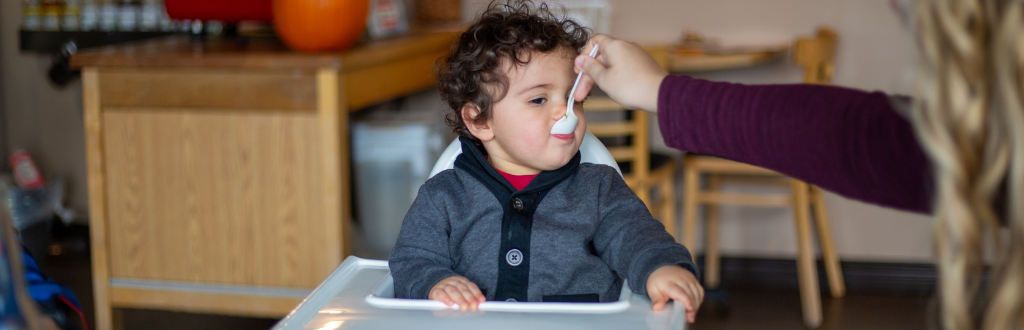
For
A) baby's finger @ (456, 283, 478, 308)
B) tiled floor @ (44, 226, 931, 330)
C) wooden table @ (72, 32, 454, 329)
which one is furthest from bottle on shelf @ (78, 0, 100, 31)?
baby's finger @ (456, 283, 478, 308)

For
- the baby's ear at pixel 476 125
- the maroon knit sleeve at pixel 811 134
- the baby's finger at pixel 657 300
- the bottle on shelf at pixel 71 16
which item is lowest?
the baby's finger at pixel 657 300

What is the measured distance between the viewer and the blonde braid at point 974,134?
0.34 meters

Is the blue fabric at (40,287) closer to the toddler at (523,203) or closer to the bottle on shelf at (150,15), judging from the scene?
the toddler at (523,203)

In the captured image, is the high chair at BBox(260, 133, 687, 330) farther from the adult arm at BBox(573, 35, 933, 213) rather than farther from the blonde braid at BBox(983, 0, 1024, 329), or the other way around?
the blonde braid at BBox(983, 0, 1024, 329)

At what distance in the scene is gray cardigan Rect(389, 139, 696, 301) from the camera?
1045 millimetres

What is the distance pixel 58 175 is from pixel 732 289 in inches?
103

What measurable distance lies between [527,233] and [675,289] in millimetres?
246

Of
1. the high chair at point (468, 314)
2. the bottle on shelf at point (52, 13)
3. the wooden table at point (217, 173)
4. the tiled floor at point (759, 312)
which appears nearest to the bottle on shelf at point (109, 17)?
the bottle on shelf at point (52, 13)

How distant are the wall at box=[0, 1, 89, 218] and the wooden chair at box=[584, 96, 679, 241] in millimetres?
2099

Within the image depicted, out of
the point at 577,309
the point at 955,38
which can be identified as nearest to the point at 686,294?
the point at 577,309

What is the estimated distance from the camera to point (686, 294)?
87 centimetres

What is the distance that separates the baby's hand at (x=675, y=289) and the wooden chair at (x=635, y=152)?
137cm

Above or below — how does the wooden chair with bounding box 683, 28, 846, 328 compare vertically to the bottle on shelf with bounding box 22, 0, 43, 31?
below

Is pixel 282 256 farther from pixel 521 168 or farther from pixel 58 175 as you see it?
pixel 58 175
